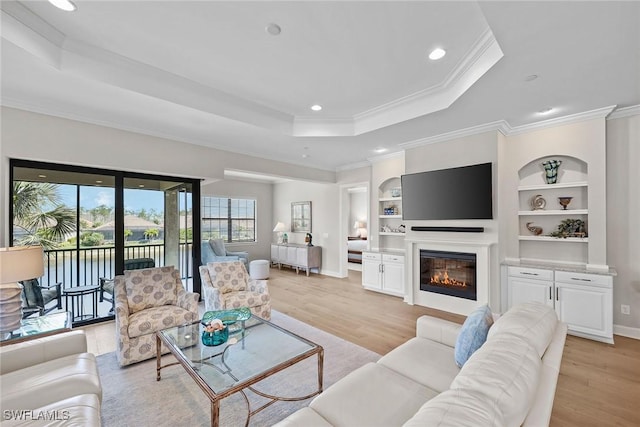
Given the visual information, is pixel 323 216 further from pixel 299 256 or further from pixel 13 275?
pixel 13 275

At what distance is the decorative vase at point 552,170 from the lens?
12.2 feet

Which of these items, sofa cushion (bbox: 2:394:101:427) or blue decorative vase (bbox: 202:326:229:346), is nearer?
sofa cushion (bbox: 2:394:101:427)

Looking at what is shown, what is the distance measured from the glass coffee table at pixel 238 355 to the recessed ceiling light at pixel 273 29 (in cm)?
242

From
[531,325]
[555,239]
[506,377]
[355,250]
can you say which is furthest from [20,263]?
[355,250]

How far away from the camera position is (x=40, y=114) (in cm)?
310

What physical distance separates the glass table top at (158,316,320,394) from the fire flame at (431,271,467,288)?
2.99 metres

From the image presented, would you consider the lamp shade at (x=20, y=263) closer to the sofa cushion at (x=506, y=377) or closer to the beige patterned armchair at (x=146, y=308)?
the beige patterned armchair at (x=146, y=308)

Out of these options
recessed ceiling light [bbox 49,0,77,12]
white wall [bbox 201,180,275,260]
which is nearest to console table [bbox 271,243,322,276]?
white wall [bbox 201,180,275,260]

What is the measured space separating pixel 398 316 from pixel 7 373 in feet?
13.0

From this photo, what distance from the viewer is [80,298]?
3795 mm

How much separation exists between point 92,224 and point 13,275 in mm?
1818

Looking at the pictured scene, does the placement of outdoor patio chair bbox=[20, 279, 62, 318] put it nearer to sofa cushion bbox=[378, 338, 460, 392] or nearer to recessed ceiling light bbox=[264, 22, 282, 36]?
recessed ceiling light bbox=[264, 22, 282, 36]

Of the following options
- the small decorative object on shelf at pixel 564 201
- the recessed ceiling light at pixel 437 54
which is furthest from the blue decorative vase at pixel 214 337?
the small decorative object on shelf at pixel 564 201

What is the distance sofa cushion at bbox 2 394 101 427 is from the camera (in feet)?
4.37
